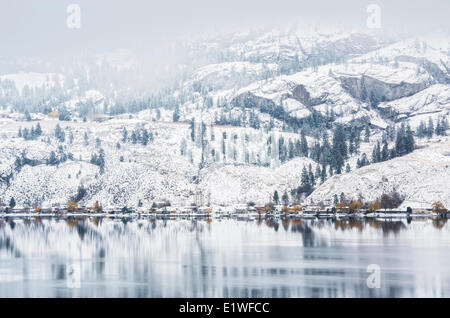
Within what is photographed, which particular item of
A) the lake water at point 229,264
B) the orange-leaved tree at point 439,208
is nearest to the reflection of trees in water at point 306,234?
the lake water at point 229,264

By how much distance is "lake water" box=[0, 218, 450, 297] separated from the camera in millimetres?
70125

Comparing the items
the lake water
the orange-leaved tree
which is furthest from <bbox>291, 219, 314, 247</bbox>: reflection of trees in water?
the orange-leaved tree

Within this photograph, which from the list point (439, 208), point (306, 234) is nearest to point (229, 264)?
point (306, 234)

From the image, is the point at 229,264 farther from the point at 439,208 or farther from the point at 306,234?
the point at 439,208

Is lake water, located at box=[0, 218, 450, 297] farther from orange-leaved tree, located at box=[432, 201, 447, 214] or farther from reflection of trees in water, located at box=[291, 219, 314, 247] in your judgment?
orange-leaved tree, located at box=[432, 201, 447, 214]

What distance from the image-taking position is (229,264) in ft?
292

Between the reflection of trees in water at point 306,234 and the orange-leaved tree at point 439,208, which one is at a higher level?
the orange-leaved tree at point 439,208

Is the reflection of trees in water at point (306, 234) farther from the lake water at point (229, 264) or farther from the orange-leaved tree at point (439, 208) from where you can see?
the orange-leaved tree at point (439, 208)

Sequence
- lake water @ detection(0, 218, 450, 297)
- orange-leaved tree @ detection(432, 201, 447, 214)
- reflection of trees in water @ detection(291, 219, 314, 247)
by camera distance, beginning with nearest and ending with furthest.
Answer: lake water @ detection(0, 218, 450, 297) → reflection of trees in water @ detection(291, 219, 314, 247) → orange-leaved tree @ detection(432, 201, 447, 214)

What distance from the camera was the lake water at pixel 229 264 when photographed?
230 ft
